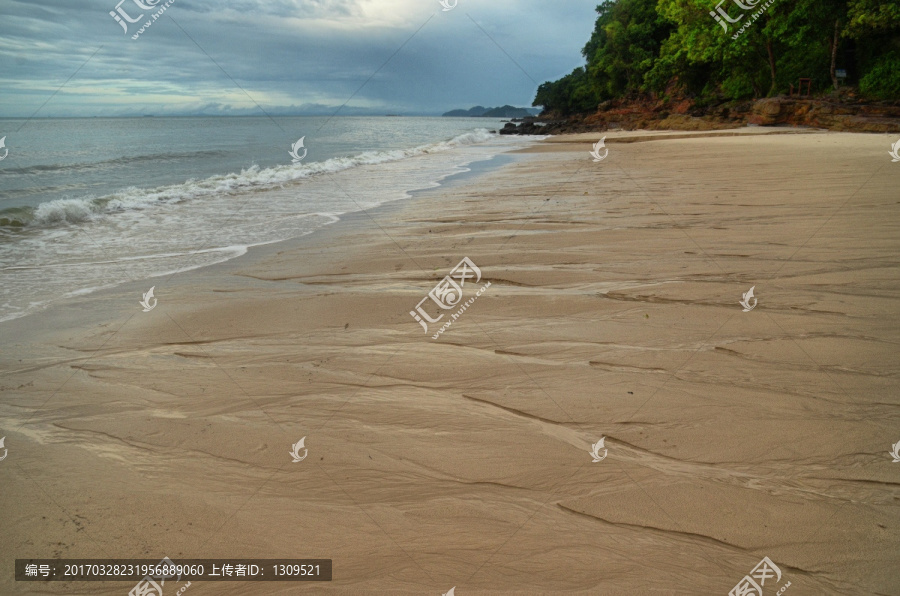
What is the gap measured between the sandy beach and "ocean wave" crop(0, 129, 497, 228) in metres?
5.63

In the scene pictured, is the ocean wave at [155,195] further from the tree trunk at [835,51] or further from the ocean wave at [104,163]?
the tree trunk at [835,51]

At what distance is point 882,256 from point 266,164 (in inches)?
772

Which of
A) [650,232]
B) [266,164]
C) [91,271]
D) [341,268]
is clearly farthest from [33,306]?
[266,164]

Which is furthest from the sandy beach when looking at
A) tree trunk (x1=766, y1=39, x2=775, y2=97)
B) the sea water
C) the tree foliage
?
tree trunk (x1=766, y1=39, x2=775, y2=97)

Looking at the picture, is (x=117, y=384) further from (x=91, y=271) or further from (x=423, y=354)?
(x=91, y=271)

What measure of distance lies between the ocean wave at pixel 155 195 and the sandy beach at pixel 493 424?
563 cm

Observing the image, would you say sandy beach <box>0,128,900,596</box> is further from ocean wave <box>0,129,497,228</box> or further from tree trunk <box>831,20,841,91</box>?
tree trunk <box>831,20,841,91</box>

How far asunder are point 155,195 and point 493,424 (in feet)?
39.7

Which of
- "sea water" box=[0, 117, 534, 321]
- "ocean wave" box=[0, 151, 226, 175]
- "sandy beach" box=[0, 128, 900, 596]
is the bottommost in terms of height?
"sandy beach" box=[0, 128, 900, 596]

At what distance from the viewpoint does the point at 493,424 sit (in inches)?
107

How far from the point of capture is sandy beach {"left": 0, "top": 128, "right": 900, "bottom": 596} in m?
1.93

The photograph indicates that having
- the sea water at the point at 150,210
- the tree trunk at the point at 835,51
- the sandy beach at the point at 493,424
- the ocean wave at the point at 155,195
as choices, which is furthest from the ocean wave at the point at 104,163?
the tree trunk at the point at 835,51

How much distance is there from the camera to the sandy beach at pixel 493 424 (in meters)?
1.93

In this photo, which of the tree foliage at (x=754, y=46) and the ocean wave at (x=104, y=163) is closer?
the ocean wave at (x=104, y=163)
